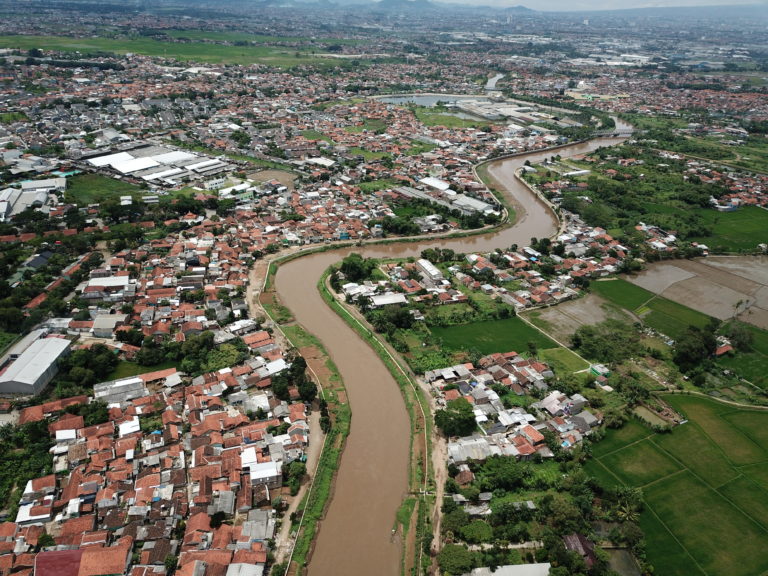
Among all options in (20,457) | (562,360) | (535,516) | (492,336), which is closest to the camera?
(535,516)

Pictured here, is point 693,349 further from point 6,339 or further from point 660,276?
point 6,339

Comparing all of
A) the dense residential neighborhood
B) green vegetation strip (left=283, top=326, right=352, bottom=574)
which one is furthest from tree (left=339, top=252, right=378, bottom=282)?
green vegetation strip (left=283, top=326, right=352, bottom=574)

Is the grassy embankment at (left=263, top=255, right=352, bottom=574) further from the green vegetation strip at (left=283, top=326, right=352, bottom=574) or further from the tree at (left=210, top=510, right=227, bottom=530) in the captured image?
the tree at (left=210, top=510, right=227, bottom=530)

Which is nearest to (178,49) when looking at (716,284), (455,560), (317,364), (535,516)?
(317,364)

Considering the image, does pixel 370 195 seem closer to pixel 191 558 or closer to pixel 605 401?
pixel 605 401

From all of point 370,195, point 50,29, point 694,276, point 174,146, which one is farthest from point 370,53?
point 694,276
